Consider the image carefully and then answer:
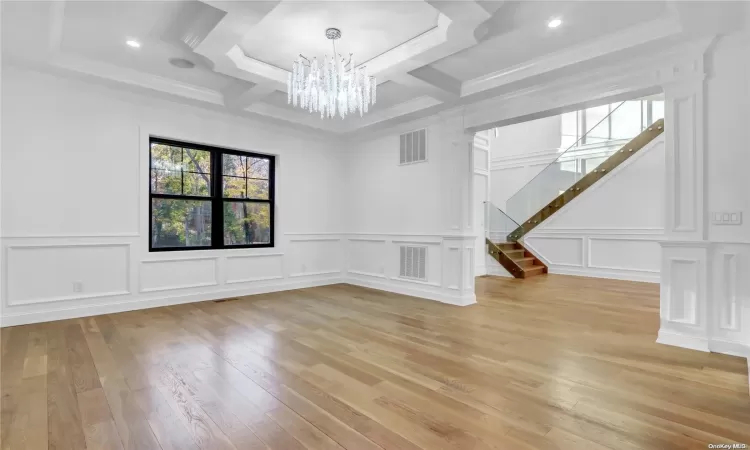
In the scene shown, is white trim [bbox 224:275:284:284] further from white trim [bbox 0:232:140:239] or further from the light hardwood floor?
white trim [bbox 0:232:140:239]

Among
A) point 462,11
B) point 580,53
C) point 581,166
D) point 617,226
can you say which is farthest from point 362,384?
point 581,166

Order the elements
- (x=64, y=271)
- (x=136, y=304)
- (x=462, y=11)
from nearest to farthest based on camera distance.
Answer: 1. (x=462, y=11)
2. (x=64, y=271)
3. (x=136, y=304)

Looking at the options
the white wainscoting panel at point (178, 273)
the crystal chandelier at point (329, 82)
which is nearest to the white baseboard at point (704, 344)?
the crystal chandelier at point (329, 82)

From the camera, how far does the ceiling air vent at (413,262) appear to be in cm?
541

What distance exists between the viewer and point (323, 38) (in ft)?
11.1

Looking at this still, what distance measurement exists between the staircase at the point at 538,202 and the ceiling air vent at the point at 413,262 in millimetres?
2785

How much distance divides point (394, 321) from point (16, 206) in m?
4.07

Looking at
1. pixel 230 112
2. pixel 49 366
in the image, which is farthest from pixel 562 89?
pixel 49 366

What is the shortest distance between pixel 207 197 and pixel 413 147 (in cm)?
307

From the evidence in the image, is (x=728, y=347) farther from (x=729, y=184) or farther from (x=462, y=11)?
(x=462, y=11)

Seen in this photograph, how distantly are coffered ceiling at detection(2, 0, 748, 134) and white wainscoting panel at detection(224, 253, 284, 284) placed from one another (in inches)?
91.9

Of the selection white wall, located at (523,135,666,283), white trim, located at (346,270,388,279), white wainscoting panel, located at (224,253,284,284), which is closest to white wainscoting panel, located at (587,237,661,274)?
white wall, located at (523,135,666,283)

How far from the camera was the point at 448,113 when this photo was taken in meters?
4.96

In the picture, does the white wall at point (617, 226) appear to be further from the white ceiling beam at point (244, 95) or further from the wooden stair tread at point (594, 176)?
the white ceiling beam at point (244, 95)
